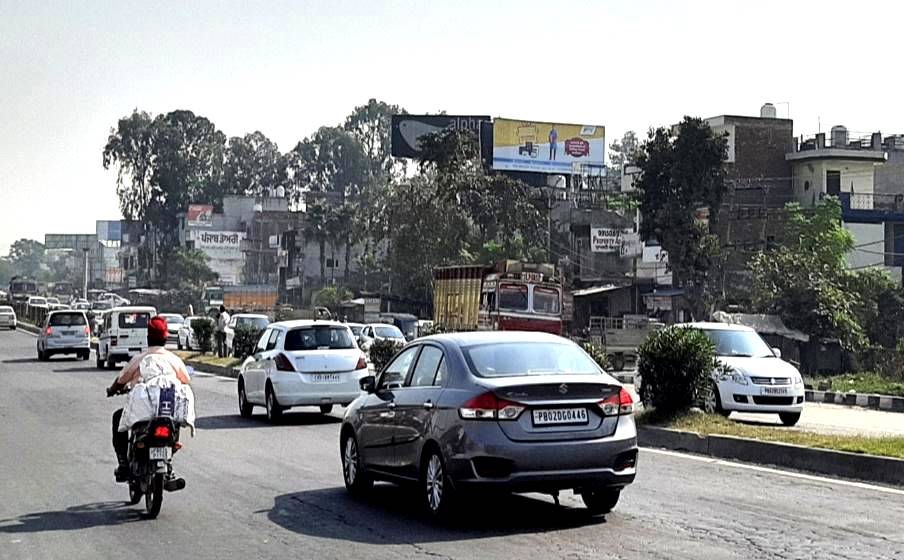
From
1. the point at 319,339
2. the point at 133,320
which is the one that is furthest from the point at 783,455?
the point at 133,320

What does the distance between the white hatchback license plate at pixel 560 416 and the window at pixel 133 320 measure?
3011 centimetres

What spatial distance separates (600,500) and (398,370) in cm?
234

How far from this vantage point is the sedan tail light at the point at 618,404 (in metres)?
10.6

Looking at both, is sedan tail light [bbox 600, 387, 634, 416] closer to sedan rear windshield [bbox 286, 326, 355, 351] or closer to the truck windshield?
sedan rear windshield [bbox 286, 326, 355, 351]

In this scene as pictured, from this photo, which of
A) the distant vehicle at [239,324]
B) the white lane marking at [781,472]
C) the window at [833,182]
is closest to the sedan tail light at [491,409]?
the white lane marking at [781,472]

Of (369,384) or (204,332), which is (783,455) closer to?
(369,384)

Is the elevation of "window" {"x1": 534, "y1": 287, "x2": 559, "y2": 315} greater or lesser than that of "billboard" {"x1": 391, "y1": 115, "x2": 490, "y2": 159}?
lesser

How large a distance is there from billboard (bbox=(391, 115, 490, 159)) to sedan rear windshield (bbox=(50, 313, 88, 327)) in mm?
42545

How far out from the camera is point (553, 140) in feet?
278

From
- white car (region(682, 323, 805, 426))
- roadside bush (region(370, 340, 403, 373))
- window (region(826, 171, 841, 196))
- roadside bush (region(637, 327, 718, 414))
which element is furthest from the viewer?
window (region(826, 171, 841, 196))

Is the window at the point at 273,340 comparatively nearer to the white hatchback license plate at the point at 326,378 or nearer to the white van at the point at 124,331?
the white hatchback license plate at the point at 326,378

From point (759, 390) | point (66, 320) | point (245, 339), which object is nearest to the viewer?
point (759, 390)

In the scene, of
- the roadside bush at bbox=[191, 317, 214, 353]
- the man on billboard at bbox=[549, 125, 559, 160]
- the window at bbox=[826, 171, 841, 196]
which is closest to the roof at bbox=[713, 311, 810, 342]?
the roadside bush at bbox=[191, 317, 214, 353]

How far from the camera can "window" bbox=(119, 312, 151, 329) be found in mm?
38906
